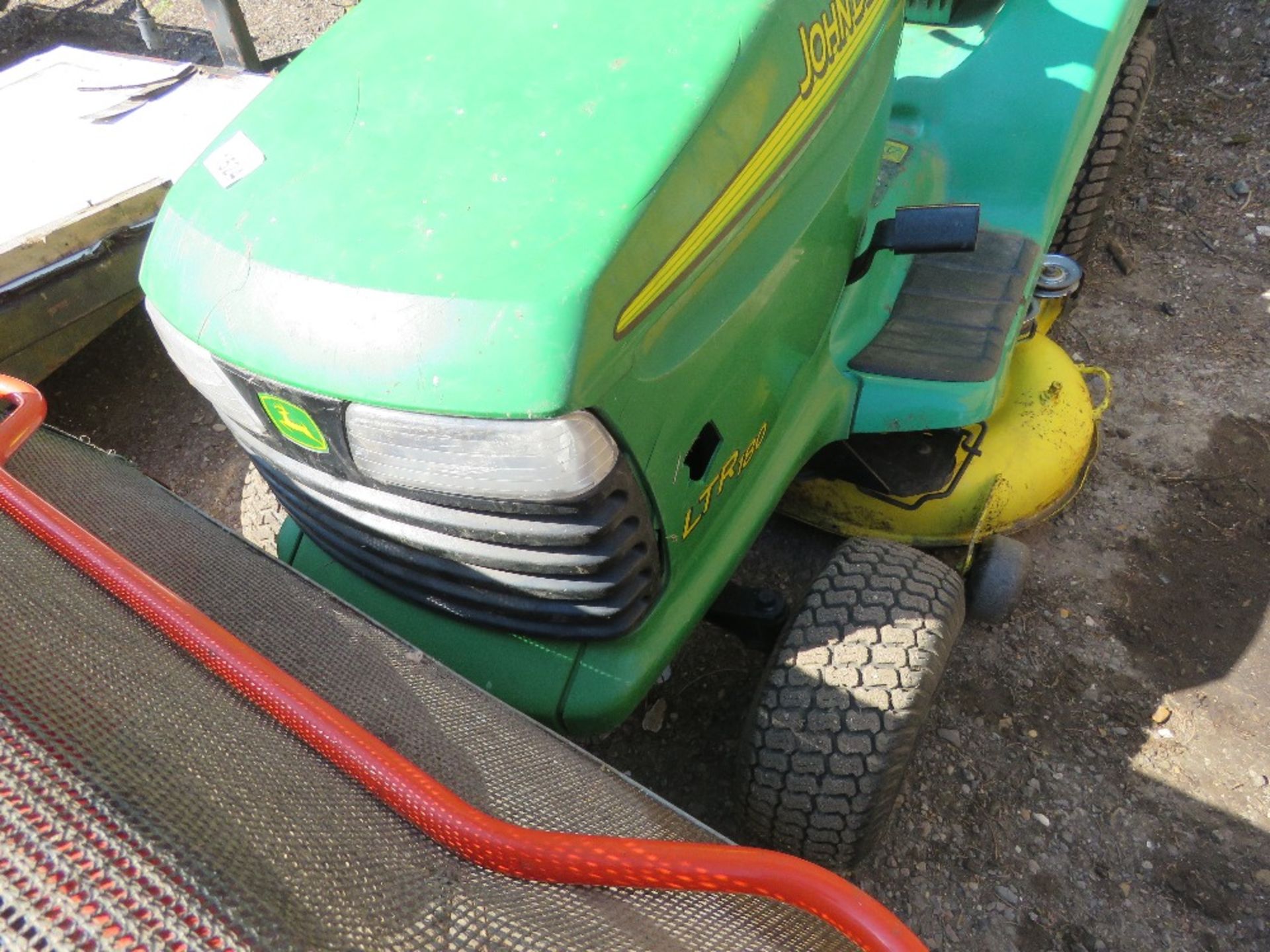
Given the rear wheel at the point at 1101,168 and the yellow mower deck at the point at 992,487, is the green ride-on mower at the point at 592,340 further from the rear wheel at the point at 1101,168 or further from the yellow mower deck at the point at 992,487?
the rear wheel at the point at 1101,168

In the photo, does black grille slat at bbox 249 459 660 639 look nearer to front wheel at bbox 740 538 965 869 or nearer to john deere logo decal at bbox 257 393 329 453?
john deere logo decal at bbox 257 393 329 453

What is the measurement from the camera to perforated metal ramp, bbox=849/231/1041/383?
1.87 meters

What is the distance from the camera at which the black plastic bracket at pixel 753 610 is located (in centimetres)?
177

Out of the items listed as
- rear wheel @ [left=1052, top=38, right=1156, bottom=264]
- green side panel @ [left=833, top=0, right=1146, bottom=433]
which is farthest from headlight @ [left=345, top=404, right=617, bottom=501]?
rear wheel @ [left=1052, top=38, right=1156, bottom=264]

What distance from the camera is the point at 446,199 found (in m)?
1.18

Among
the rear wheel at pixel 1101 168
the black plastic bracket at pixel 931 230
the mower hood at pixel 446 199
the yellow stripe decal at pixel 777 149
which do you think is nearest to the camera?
the mower hood at pixel 446 199

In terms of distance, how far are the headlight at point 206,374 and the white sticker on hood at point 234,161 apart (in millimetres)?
214

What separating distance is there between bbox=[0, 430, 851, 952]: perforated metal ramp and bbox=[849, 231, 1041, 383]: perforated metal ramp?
102cm

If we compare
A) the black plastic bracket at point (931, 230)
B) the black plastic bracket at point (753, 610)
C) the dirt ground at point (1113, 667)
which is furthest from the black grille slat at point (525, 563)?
the black plastic bracket at point (931, 230)

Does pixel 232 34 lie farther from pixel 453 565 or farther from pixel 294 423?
pixel 453 565

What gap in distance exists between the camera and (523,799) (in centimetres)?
111

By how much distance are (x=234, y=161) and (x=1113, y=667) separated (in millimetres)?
2018

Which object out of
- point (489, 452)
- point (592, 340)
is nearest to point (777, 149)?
point (592, 340)

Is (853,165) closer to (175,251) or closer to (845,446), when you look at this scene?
(845,446)
